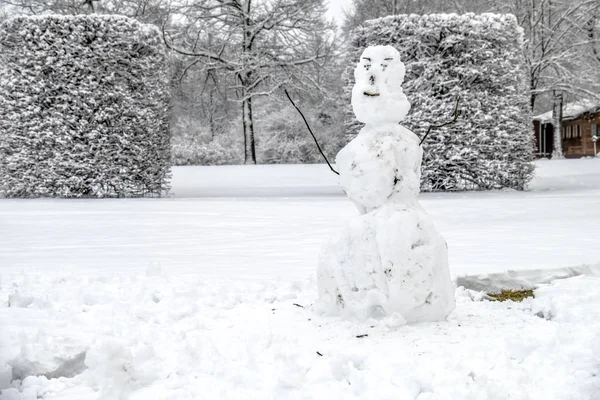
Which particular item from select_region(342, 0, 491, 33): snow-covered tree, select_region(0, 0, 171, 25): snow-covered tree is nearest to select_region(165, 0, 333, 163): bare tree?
select_region(0, 0, 171, 25): snow-covered tree

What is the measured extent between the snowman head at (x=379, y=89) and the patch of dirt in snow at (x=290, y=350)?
1.35 m

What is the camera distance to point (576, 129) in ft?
125

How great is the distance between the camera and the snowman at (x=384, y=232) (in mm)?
3828

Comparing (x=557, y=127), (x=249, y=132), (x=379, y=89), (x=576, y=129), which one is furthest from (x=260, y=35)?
(x=576, y=129)

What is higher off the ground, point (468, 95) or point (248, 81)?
point (248, 81)

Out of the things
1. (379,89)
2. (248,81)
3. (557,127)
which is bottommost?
(379,89)

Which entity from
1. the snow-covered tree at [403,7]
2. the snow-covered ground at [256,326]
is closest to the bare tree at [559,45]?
the snow-covered tree at [403,7]

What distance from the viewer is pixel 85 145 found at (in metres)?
13.1

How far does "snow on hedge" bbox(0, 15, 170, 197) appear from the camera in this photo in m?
13.1

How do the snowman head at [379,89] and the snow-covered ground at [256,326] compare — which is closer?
the snow-covered ground at [256,326]

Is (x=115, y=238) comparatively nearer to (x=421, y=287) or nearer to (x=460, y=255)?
(x=460, y=255)

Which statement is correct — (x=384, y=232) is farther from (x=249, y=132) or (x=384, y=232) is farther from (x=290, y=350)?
(x=249, y=132)

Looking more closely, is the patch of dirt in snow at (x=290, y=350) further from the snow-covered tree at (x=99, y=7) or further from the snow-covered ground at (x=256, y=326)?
the snow-covered tree at (x=99, y=7)

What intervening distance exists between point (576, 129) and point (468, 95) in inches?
1090
